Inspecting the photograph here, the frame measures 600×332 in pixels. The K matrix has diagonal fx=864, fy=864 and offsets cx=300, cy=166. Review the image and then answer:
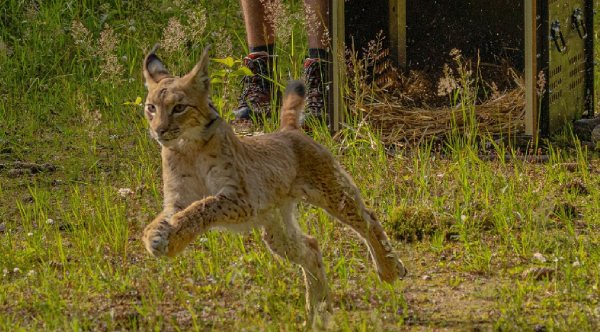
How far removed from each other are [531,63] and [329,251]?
1960 mm

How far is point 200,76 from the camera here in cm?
315

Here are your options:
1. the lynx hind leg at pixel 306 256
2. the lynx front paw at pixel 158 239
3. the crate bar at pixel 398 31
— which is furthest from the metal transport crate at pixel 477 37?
the lynx front paw at pixel 158 239

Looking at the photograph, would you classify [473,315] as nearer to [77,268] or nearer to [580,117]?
[77,268]

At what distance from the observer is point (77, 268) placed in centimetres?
408

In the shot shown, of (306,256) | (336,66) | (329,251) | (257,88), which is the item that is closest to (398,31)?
(336,66)

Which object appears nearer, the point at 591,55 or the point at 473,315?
the point at 473,315

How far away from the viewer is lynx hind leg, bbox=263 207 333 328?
346 centimetres

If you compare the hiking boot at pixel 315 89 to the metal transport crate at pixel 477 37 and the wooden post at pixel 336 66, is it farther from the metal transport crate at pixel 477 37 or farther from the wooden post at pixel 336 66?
the metal transport crate at pixel 477 37

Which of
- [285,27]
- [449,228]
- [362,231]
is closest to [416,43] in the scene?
[285,27]

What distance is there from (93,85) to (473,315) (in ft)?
14.6

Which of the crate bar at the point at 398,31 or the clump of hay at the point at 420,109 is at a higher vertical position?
the crate bar at the point at 398,31

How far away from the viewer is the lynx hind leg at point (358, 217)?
11.6 feet

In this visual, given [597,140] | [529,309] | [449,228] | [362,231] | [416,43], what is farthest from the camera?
[416,43]

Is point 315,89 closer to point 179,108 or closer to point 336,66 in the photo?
point 336,66
